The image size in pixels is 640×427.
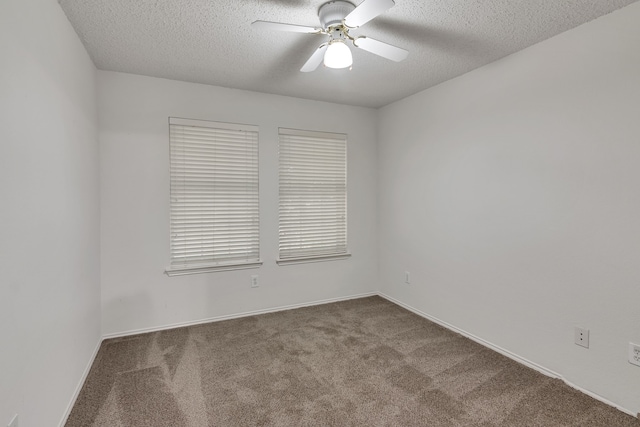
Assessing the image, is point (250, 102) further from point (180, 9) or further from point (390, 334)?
point (390, 334)

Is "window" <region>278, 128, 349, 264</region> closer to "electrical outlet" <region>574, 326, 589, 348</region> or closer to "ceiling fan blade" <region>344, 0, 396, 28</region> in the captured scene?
"ceiling fan blade" <region>344, 0, 396, 28</region>

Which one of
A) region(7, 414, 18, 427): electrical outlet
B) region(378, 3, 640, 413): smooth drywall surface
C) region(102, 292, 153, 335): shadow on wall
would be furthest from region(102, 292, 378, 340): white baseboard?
region(7, 414, 18, 427): electrical outlet

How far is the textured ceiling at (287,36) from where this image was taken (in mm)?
1921

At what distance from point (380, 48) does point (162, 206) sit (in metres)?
2.44

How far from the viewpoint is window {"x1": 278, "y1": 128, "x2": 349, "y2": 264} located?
3.70 meters

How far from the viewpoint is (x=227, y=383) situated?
2232mm

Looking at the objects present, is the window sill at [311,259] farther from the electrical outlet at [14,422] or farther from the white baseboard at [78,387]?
the electrical outlet at [14,422]

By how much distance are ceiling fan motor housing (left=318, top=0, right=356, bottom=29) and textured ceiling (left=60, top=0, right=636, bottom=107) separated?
50 millimetres

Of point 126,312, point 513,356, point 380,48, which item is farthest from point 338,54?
point 126,312

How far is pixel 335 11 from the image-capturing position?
1876 millimetres

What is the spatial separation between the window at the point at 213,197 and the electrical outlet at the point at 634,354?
306 centimetres

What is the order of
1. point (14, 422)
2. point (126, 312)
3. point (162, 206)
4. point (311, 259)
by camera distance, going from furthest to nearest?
point (311, 259) → point (162, 206) → point (126, 312) → point (14, 422)

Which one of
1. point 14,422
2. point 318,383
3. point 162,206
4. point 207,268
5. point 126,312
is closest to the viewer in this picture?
point 14,422

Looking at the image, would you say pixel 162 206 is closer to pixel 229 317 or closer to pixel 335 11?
pixel 229 317
